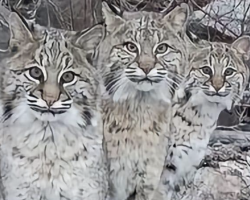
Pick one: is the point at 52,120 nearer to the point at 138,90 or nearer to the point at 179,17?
the point at 138,90

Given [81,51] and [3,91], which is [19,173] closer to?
[3,91]

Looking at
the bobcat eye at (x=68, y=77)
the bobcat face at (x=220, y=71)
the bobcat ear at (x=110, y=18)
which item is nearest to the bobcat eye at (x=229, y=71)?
the bobcat face at (x=220, y=71)

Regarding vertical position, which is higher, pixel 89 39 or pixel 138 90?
pixel 89 39

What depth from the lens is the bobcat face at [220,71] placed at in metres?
1.92

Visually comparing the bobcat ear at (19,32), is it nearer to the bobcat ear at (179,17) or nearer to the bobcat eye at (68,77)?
the bobcat eye at (68,77)

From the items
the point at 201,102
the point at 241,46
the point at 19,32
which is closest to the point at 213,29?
the point at 241,46

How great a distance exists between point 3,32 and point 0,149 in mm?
369

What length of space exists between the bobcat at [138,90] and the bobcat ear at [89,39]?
0.10ft

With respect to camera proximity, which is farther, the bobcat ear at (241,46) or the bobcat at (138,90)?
the bobcat ear at (241,46)

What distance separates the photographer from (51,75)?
5.79 feet

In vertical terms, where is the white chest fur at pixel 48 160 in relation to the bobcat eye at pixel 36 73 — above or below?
below

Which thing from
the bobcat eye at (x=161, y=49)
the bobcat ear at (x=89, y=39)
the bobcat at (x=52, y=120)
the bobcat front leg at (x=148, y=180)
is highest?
the bobcat ear at (x=89, y=39)

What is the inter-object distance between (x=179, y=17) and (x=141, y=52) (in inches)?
7.0

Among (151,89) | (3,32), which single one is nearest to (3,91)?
(3,32)
